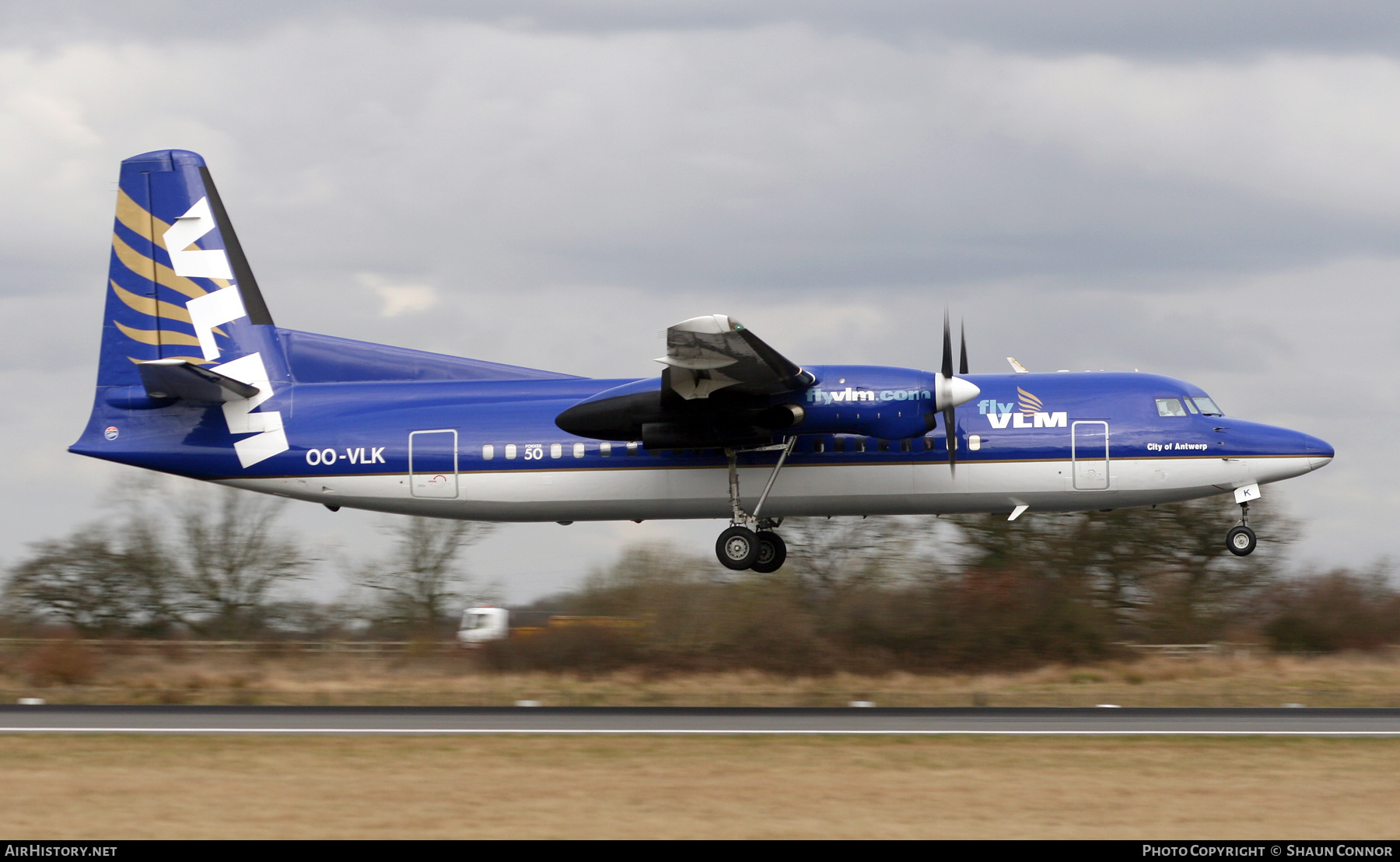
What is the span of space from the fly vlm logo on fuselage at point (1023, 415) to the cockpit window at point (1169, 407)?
1.47 metres

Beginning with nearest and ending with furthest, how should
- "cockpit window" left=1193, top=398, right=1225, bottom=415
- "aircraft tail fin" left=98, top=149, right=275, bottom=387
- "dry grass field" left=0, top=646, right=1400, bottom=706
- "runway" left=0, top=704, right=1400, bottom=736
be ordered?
1. "runway" left=0, top=704, right=1400, bottom=736
2. "cockpit window" left=1193, top=398, right=1225, bottom=415
3. "aircraft tail fin" left=98, top=149, right=275, bottom=387
4. "dry grass field" left=0, top=646, right=1400, bottom=706

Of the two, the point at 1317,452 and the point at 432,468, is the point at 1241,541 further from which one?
the point at 432,468

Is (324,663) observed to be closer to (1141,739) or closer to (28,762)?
(28,762)

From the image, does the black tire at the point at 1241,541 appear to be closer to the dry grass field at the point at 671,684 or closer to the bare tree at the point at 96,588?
the dry grass field at the point at 671,684

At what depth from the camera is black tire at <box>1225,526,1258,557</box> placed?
70.1 feet

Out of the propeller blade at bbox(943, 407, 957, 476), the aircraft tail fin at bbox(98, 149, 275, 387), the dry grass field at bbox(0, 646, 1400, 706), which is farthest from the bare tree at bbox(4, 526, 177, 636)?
the propeller blade at bbox(943, 407, 957, 476)

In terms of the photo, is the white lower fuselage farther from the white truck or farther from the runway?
the white truck

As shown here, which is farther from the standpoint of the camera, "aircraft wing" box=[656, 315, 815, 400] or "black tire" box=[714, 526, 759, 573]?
"black tire" box=[714, 526, 759, 573]

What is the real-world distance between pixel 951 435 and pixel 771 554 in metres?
3.53

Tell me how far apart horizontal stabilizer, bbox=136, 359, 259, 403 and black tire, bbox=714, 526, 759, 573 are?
7.86 meters

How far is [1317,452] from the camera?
20828 mm

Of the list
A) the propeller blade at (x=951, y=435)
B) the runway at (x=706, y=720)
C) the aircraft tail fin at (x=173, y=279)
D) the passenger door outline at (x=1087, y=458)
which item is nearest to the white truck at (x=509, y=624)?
the runway at (x=706, y=720)

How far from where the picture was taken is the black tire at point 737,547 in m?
21.0

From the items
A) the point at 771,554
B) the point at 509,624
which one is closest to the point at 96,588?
the point at 509,624
